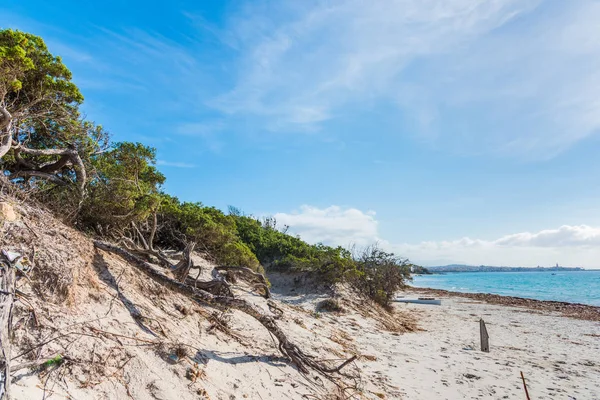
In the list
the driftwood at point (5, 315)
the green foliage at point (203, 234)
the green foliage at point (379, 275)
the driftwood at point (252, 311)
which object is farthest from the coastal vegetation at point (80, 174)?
the green foliage at point (379, 275)

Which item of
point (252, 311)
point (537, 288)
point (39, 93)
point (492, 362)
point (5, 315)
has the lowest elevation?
point (537, 288)

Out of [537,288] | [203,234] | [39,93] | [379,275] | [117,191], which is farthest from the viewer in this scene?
[537,288]

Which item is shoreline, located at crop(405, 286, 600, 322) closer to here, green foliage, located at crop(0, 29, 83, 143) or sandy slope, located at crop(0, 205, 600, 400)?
sandy slope, located at crop(0, 205, 600, 400)

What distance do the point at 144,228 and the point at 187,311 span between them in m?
6.86

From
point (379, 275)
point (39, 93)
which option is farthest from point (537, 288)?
point (39, 93)

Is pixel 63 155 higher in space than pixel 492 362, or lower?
higher

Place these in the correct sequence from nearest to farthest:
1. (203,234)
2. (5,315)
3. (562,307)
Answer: (5,315) < (203,234) < (562,307)

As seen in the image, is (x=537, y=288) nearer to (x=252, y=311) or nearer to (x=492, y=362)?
(x=492, y=362)

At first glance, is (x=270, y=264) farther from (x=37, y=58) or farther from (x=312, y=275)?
(x=37, y=58)

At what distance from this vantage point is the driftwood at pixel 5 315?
8.43 feet

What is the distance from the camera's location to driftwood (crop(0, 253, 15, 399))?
2570 millimetres

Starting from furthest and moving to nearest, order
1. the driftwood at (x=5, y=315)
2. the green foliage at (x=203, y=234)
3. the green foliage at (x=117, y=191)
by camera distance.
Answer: the green foliage at (x=203, y=234) < the green foliage at (x=117, y=191) < the driftwood at (x=5, y=315)

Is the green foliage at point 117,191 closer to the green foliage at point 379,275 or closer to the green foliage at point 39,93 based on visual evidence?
the green foliage at point 39,93

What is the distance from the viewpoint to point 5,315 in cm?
301
